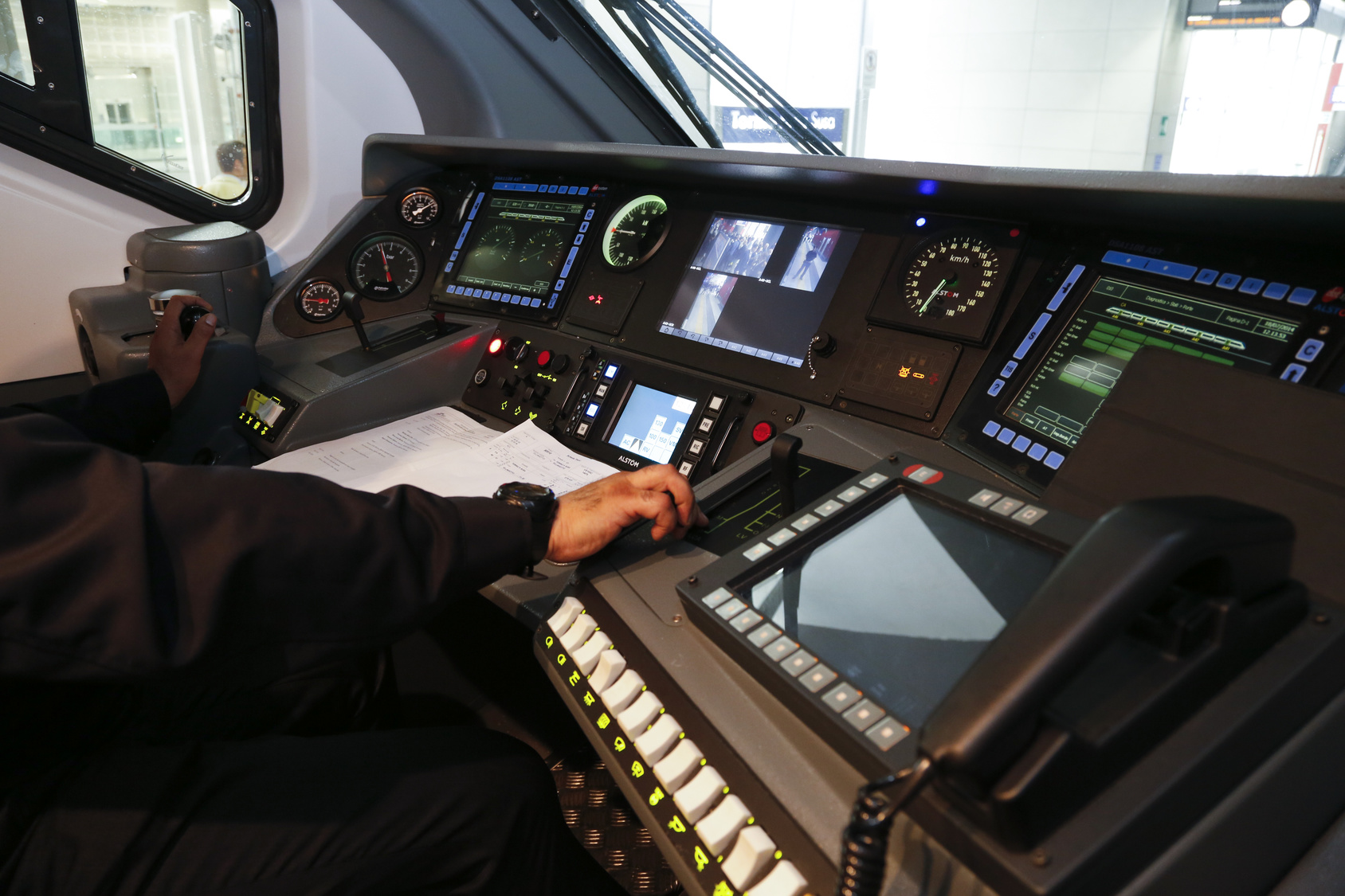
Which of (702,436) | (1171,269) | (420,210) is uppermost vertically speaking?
(420,210)

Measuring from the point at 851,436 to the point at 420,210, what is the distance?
159 centimetres

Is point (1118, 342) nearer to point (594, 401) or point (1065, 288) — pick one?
point (1065, 288)

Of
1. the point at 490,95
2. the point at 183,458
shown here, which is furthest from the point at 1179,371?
the point at 490,95

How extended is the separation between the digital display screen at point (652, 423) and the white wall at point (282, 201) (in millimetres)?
1689

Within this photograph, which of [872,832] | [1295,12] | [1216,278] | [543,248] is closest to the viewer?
[872,832]

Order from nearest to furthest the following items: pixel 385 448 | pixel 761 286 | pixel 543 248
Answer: pixel 761 286
pixel 385 448
pixel 543 248

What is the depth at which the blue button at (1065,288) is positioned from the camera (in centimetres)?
118

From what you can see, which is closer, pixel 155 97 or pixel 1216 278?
pixel 1216 278

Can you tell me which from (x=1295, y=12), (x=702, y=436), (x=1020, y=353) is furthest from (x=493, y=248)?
(x=1295, y=12)

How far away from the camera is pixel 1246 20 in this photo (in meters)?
2.48

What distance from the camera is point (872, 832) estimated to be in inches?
19.5

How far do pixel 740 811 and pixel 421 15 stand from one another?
2.52 metres

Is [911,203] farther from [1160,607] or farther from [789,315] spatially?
[1160,607]

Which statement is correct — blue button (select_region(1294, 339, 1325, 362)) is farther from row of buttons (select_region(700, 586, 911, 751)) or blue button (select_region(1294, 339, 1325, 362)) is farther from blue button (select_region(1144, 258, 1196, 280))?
row of buttons (select_region(700, 586, 911, 751))
